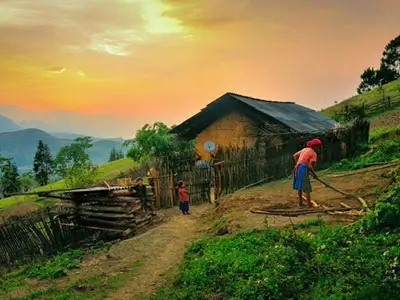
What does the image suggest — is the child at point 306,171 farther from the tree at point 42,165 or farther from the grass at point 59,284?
the tree at point 42,165

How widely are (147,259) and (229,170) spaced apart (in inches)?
279

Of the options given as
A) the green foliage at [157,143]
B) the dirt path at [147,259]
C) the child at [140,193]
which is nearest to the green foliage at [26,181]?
the green foliage at [157,143]

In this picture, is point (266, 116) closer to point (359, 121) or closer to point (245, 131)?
point (245, 131)

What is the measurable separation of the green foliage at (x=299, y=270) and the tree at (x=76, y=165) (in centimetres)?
2012

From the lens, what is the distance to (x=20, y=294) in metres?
7.41

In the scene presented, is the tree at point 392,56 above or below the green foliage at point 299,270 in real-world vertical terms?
above

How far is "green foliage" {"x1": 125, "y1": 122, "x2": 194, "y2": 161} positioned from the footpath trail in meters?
6.43

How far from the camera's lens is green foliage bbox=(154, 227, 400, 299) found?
4.57 m

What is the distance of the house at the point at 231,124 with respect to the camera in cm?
1788

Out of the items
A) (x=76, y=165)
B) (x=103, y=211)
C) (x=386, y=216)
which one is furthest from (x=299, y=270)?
(x=76, y=165)

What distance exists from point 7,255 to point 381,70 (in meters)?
55.0

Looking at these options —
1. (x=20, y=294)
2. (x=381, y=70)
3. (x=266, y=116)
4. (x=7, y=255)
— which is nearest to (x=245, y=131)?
(x=266, y=116)

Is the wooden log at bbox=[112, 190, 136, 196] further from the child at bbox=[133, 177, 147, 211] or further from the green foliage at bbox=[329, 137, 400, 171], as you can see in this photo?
the green foliage at bbox=[329, 137, 400, 171]

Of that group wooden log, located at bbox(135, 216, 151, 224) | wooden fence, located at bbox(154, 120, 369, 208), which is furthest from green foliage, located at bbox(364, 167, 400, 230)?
wooden fence, located at bbox(154, 120, 369, 208)
